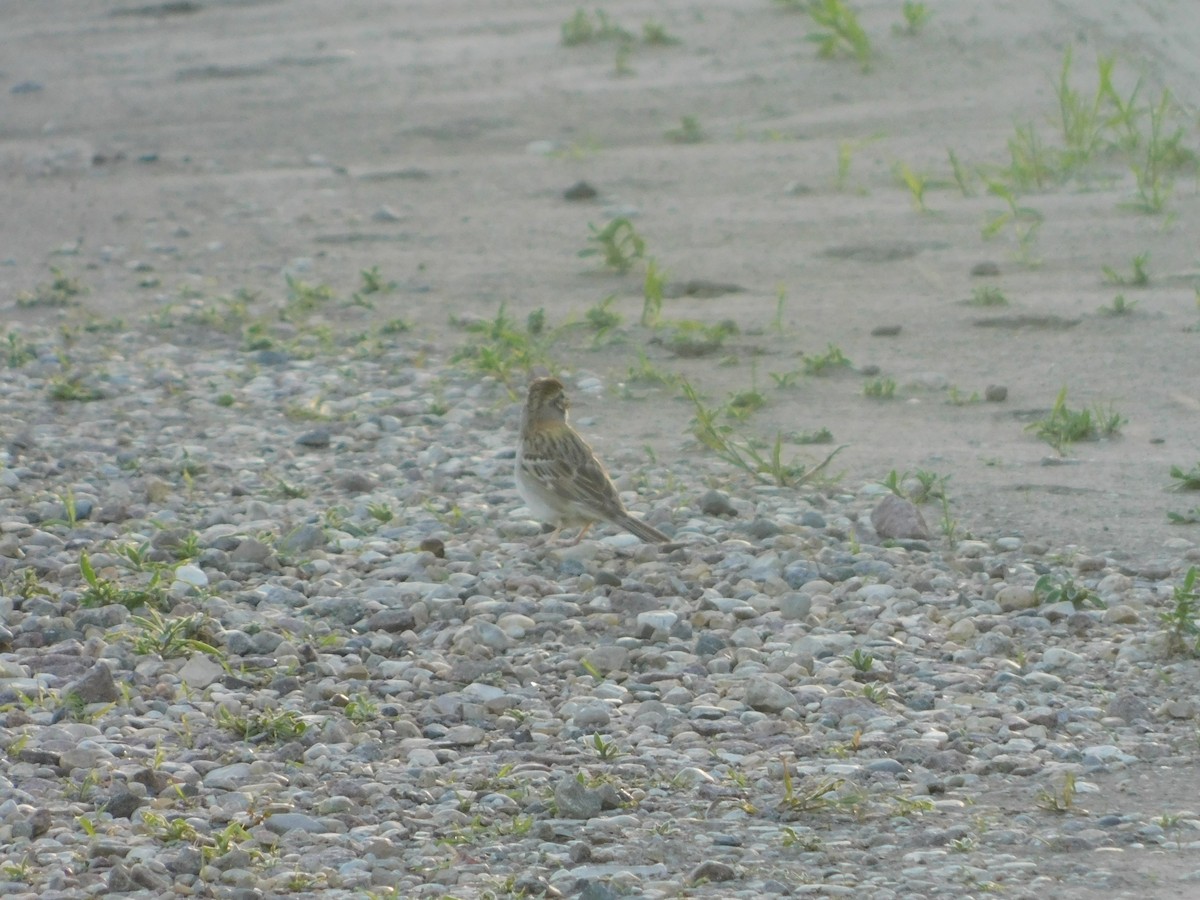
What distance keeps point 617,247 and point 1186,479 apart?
4.25m

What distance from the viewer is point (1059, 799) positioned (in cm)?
454

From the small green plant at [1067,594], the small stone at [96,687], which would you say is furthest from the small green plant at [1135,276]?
the small stone at [96,687]

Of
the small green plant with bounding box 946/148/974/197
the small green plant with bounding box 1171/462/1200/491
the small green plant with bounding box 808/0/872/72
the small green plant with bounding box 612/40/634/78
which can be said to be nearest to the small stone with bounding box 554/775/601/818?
the small green plant with bounding box 1171/462/1200/491

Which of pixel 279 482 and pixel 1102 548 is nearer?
pixel 1102 548

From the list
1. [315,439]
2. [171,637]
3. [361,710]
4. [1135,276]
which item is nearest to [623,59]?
[1135,276]

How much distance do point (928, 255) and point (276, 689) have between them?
19.6 feet

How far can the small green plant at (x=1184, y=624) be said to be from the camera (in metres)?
5.43

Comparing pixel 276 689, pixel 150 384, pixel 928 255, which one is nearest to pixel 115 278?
pixel 150 384

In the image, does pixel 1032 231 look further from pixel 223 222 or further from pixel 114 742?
pixel 114 742

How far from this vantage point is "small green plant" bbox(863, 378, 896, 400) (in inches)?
324

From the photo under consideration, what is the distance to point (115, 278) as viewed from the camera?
11.2 m

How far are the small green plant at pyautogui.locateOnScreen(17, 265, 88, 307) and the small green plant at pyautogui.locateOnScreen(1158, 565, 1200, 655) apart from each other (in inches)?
279

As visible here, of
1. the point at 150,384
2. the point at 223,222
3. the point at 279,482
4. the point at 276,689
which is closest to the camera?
the point at 276,689

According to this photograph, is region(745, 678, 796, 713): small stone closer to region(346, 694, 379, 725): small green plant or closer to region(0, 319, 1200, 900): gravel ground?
region(0, 319, 1200, 900): gravel ground
